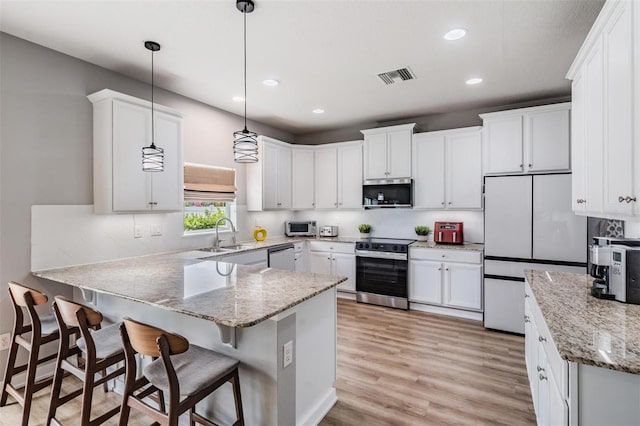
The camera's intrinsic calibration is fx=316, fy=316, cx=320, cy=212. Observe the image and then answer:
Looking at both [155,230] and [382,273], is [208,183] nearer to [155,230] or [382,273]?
[155,230]

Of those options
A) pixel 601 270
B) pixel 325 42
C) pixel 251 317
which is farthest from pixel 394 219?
pixel 251 317

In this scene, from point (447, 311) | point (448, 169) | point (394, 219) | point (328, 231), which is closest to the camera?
point (447, 311)

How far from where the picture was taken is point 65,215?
2785 millimetres

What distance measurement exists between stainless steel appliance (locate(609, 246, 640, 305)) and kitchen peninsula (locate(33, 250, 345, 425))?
5.28ft

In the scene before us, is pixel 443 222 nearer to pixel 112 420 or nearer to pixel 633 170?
pixel 633 170

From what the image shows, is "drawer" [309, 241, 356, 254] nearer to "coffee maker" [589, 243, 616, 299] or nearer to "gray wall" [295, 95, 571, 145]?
"gray wall" [295, 95, 571, 145]

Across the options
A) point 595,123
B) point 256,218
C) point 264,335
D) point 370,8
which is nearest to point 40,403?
point 264,335

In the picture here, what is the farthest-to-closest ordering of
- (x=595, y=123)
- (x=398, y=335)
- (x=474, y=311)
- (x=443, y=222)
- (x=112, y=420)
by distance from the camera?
(x=443, y=222)
(x=474, y=311)
(x=398, y=335)
(x=112, y=420)
(x=595, y=123)

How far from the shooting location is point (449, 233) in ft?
14.7

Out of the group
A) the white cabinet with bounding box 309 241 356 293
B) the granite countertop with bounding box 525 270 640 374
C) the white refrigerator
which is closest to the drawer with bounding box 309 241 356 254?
the white cabinet with bounding box 309 241 356 293

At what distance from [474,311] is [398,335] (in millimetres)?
1208

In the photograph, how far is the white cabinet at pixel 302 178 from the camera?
5438mm

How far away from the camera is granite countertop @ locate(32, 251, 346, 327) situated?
159 cm

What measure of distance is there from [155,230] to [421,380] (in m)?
3.06
